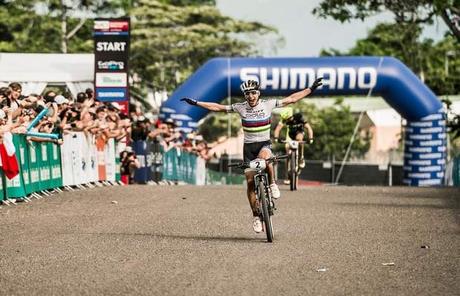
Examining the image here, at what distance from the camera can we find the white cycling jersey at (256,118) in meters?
13.8

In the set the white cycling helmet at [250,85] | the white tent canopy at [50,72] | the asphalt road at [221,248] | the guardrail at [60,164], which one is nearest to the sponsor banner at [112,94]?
the guardrail at [60,164]

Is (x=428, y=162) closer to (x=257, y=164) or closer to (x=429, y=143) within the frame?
(x=429, y=143)

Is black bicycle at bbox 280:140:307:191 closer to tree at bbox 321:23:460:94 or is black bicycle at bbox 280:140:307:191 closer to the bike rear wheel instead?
the bike rear wheel

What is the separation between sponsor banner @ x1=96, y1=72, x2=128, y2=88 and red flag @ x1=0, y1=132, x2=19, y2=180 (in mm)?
10768

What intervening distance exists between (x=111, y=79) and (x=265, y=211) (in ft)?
52.4

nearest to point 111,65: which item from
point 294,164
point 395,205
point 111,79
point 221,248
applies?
point 111,79

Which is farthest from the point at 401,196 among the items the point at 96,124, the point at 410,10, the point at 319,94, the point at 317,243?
the point at 410,10

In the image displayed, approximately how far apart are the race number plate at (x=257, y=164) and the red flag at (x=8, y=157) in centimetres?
514

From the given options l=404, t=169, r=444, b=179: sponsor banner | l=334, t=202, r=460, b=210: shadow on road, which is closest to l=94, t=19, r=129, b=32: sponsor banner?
l=334, t=202, r=460, b=210: shadow on road

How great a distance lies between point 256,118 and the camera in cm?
1378

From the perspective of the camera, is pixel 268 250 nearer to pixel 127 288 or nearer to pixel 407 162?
pixel 127 288

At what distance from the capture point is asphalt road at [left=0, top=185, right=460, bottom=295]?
31.6ft

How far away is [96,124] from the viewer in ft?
80.0

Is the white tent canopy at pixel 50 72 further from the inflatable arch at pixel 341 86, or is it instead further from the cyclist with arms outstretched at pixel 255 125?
the cyclist with arms outstretched at pixel 255 125
